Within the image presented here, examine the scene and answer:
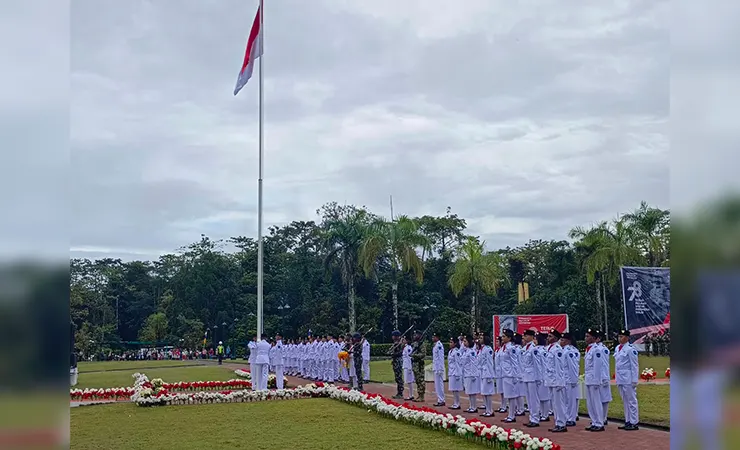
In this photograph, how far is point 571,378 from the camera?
36.1 ft

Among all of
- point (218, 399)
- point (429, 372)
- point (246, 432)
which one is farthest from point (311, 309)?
point (246, 432)

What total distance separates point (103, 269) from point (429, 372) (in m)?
46.3

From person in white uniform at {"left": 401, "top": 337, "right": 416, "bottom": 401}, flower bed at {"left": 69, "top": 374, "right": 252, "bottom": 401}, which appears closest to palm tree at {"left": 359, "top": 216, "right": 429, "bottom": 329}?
flower bed at {"left": 69, "top": 374, "right": 252, "bottom": 401}

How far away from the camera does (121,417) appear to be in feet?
47.3

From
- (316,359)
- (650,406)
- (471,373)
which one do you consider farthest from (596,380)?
(316,359)

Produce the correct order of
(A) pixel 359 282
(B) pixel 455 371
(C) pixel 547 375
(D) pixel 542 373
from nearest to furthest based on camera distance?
(C) pixel 547 375 → (D) pixel 542 373 → (B) pixel 455 371 → (A) pixel 359 282

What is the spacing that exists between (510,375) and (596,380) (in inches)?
78.2

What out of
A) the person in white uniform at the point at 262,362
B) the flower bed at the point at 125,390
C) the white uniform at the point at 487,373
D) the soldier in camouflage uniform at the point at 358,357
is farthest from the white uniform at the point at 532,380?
the flower bed at the point at 125,390

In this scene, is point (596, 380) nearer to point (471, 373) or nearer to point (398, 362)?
point (471, 373)

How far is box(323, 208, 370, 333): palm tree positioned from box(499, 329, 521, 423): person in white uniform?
21.6 metres

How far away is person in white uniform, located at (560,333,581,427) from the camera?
11008mm

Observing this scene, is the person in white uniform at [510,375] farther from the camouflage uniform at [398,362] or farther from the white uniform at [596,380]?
the camouflage uniform at [398,362]

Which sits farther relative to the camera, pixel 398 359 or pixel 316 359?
pixel 316 359
